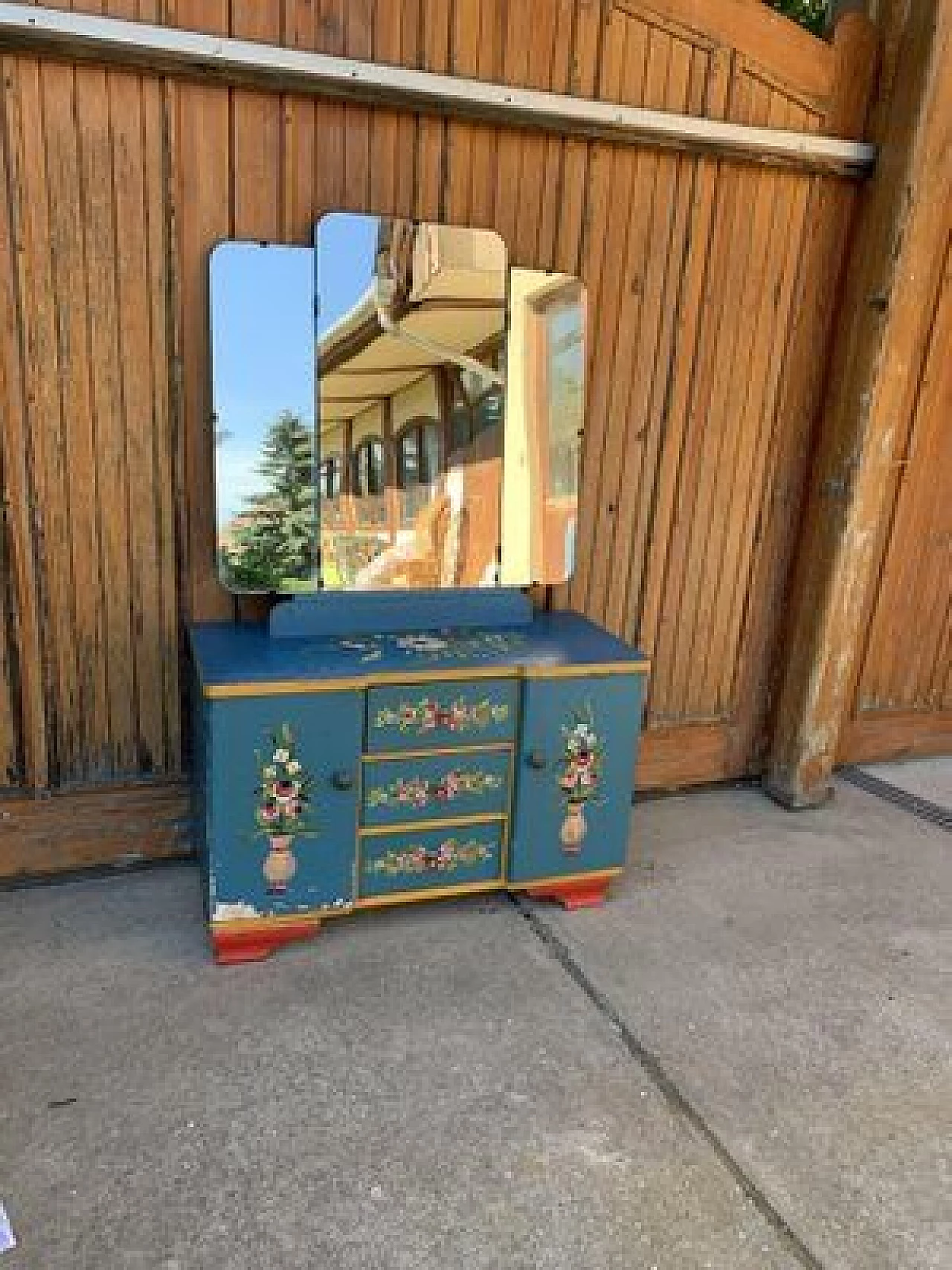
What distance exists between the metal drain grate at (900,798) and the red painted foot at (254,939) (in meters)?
2.30

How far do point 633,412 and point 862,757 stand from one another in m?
1.86

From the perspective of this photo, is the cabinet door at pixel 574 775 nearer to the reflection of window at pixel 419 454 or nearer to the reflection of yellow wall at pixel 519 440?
the reflection of yellow wall at pixel 519 440

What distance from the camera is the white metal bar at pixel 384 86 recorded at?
2012mm

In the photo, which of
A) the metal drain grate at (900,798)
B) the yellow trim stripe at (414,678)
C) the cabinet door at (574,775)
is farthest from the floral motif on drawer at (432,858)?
the metal drain grate at (900,798)

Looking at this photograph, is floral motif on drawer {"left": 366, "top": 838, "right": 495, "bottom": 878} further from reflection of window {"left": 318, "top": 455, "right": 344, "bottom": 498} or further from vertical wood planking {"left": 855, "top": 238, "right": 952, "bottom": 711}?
vertical wood planking {"left": 855, "top": 238, "right": 952, "bottom": 711}

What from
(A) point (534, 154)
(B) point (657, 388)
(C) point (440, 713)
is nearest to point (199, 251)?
(A) point (534, 154)

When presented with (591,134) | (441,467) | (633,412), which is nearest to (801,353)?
(633,412)

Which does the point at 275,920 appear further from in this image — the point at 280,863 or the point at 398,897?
the point at 398,897

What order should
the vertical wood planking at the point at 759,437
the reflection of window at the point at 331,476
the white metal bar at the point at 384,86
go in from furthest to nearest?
the vertical wood planking at the point at 759,437, the reflection of window at the point at 331,476, the white metal bar at the point at 384,86

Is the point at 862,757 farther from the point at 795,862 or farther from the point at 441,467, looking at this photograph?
the point at 441,467

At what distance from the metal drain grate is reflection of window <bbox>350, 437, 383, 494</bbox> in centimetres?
232

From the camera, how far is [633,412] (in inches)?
114

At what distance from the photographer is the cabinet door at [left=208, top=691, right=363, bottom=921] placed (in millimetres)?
2127

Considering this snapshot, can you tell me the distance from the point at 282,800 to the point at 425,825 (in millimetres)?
A: 387
